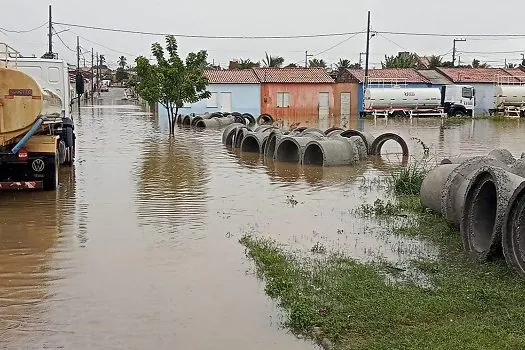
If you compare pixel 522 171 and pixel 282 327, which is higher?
pixel 522 171

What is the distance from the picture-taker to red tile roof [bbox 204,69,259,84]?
4991 cm

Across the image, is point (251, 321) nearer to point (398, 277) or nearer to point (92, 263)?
point (398, 277)

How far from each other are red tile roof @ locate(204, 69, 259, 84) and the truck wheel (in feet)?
120

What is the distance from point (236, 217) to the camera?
11.2 m

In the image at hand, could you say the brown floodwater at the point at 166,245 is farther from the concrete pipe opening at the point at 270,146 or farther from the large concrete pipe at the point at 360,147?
the concrete pipe opening at the point at 270,146

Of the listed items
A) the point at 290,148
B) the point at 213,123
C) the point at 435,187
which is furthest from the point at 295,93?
the point at 435,187

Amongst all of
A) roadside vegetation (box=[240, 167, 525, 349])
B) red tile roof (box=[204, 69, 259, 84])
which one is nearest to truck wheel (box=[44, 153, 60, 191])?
roadside vegetation (box=[240, 167, 525, 349])

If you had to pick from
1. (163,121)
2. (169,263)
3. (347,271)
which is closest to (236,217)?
(169,263)

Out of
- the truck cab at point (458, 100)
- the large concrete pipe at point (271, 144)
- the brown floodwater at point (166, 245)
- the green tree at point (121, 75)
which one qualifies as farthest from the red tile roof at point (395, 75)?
the green tree at point (121, 75)

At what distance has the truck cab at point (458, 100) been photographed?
4969 cm

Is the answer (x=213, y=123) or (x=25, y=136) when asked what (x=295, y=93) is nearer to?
(x=213, y=123)

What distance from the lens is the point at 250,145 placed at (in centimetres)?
2297

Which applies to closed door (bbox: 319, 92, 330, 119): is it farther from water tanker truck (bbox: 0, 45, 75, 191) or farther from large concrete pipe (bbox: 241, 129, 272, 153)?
water tanker truck (bbox: 0, 45, 75, 191)

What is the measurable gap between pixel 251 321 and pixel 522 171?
5.23 meters
